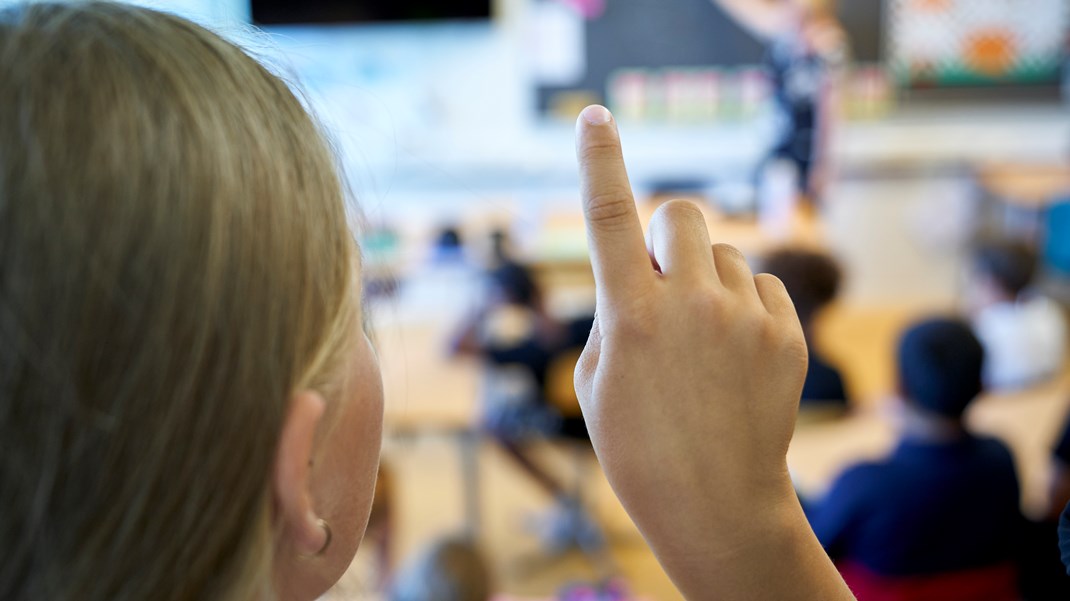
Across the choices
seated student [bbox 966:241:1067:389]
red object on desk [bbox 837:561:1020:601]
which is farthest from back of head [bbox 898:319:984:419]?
seated student [bbox 966:241:1067:389]

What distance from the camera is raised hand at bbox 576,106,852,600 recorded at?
0.47 m

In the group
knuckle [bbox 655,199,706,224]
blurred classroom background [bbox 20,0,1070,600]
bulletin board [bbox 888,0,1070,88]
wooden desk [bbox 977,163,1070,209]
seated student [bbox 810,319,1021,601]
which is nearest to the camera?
knuckle [bbox 655,199,706,224]

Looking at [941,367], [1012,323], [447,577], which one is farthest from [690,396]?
[1012,323]

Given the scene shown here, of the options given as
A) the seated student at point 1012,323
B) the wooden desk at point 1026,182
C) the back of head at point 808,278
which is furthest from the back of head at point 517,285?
the wooden desk at point 1026,182

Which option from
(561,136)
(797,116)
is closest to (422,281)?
(561,136)

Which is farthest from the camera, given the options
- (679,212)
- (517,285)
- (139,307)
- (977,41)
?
(977,41)

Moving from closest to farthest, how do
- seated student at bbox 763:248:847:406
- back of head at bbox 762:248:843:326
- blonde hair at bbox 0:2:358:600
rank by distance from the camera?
blonde hair at bbox 0:2:358:600 < seated student at bbox 763:248:847:406 < back of head at bbox 762:248:843:326

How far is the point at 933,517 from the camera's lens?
1572mm

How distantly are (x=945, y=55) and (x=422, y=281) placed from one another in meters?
→ 2.81

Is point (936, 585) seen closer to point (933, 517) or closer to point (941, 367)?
point (933, 517)

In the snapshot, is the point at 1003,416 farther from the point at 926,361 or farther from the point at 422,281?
the point at 422,281

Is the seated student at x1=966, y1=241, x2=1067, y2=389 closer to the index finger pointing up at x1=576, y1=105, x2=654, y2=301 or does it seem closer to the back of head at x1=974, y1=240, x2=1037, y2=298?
the back of head at x1=974, y1=240, x2=1037, y2=298

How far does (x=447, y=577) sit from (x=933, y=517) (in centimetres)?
80

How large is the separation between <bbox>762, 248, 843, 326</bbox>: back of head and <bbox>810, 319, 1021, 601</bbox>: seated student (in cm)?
71
